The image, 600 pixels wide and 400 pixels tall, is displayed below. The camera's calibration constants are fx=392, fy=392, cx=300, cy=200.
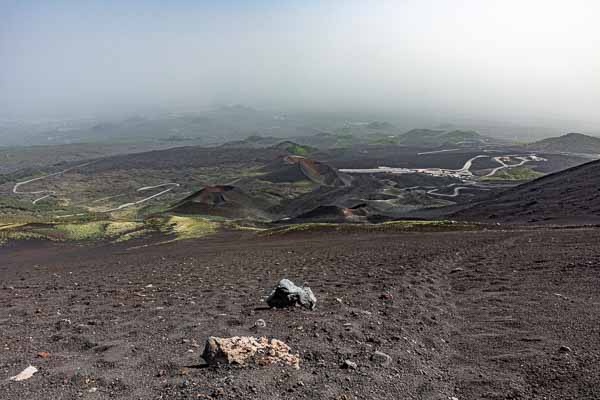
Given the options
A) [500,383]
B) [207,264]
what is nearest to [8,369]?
[500,383]

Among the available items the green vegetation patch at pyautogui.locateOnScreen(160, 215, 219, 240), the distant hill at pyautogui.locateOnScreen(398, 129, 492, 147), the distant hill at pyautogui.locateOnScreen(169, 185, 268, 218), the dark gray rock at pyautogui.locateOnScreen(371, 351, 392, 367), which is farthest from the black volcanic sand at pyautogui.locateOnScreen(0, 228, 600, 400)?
the distant hill at pyautogui.locateOnScreen(398, 129, 492, 147)

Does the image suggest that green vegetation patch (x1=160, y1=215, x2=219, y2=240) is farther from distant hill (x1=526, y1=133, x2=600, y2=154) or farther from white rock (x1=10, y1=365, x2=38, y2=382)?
distant hill (x1=526, y1=133, x2=600, y2=154)

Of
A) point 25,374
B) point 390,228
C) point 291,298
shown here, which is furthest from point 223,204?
point 25,374

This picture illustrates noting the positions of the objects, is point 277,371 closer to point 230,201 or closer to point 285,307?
point 285,307

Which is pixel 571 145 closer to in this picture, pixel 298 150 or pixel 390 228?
pixel 298 150

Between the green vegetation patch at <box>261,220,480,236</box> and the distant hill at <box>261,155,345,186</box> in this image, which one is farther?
the distant hill at <box>261,155,345,186</box>

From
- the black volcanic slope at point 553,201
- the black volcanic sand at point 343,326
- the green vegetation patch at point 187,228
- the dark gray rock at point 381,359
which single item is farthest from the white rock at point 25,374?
the black volcanic slope at point 553,201
